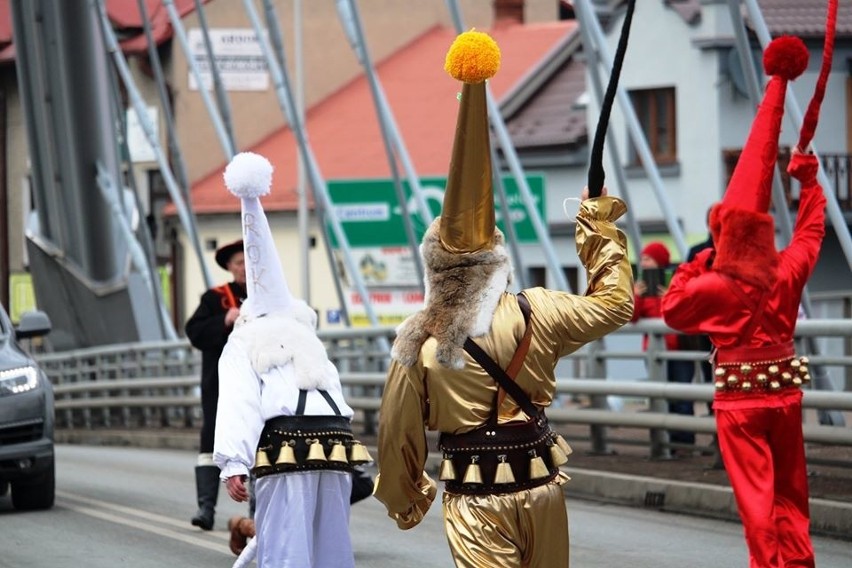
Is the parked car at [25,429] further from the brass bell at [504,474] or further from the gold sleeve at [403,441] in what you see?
the brass bell at [504,474]

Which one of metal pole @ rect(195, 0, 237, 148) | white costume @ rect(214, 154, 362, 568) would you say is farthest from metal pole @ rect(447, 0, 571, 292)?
white costume @ rect(214, 154, 362, 568)

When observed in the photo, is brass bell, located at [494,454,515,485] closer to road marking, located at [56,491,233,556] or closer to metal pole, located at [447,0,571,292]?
road marking, located at [56,491,233,556]

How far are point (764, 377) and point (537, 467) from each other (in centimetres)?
230

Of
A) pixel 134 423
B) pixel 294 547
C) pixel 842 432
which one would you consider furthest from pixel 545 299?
pixel 134 423

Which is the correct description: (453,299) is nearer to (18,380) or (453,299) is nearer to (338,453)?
(338,453)

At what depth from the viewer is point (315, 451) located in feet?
24.3

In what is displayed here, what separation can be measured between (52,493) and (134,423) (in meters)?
11.2

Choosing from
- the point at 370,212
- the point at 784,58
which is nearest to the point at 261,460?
the point at 784,58

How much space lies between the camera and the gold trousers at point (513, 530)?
5902mm

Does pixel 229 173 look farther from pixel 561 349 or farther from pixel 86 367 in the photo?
pixel 86 367

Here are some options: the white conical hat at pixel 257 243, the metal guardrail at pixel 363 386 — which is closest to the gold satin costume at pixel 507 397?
the white conical hat at pixel 257 243

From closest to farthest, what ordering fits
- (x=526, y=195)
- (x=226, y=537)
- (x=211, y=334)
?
(x=211, y=334) → (x=226, y=537) → (x=526, y=195)

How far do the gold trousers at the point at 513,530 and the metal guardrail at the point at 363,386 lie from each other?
16.7 feet

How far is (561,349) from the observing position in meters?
6.06
